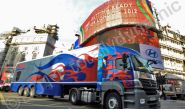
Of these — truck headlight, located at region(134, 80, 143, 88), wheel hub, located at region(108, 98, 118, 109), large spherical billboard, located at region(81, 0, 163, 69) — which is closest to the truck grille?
truck headlight, located at region(134, 80, 143, 88)

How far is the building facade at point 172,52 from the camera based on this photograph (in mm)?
55875

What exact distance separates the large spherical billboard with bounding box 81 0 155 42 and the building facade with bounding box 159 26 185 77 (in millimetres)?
11572

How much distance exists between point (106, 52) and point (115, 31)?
39649 mm

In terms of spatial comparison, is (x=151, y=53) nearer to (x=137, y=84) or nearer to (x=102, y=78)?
(x=102, y=78)

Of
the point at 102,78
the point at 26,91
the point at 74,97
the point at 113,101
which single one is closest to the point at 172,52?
the point at 26,91

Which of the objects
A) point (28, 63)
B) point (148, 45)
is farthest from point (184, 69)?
point (28, 63)

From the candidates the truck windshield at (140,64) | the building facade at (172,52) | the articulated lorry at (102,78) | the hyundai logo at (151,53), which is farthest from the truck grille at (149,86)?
the building facade at (172,52)

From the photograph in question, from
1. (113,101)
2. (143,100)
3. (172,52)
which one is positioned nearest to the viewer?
(143,100)

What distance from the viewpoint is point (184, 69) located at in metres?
61.2

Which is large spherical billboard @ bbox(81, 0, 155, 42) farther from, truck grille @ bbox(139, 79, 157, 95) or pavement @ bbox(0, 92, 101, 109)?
truck grille @ bbox(139, 79, 157, 95)

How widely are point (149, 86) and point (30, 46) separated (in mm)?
62227

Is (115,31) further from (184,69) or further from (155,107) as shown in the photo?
(155,107)

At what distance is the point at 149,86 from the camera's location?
9281mm

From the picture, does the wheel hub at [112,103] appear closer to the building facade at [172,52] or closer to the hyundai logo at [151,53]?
the hyundai logo at [151,53]
